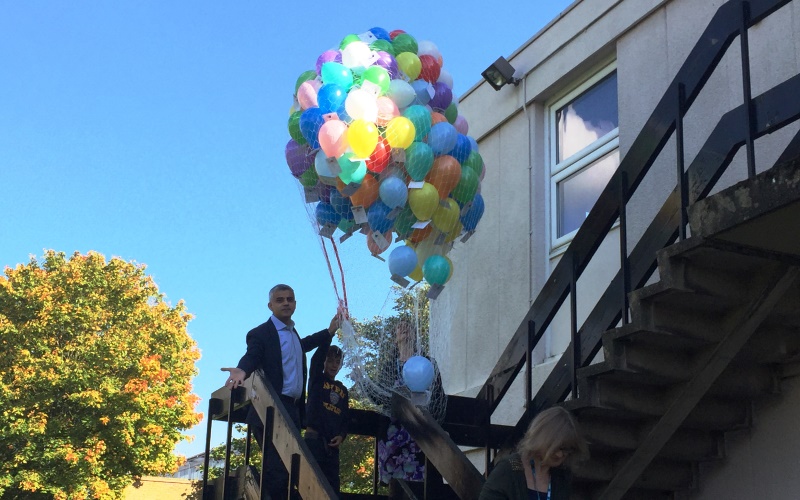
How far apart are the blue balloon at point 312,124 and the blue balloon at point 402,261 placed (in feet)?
2.85

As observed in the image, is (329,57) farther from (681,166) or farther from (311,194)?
(681,166)

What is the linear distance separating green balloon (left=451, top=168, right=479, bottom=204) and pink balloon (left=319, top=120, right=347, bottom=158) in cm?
91

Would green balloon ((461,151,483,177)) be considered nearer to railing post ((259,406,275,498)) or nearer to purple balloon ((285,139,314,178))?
purple balloon ((285,139,314,178))

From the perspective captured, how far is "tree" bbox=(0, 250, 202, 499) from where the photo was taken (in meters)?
20.2

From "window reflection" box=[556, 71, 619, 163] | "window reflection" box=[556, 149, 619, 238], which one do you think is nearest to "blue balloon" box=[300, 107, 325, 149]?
"window reflection" box=[556, 149, 619, 238]

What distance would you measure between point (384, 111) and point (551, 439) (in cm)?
304

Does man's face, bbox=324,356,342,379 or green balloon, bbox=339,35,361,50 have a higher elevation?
green balloon, bbox=339,35,361,50

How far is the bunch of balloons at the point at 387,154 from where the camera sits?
5.58m

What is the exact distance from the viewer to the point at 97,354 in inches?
846

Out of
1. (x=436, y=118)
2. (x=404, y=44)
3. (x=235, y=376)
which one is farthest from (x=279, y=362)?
(x=404, y=44)

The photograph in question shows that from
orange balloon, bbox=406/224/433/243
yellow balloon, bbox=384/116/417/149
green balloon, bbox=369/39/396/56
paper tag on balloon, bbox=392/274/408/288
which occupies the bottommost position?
paper tag on balloon, bbox=392/274/408/288

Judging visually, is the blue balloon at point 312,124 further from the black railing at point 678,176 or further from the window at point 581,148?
the window at point 581,148

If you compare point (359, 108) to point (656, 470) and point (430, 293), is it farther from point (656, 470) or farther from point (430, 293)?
point (656, 470)

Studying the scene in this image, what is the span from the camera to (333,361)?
584 cm
